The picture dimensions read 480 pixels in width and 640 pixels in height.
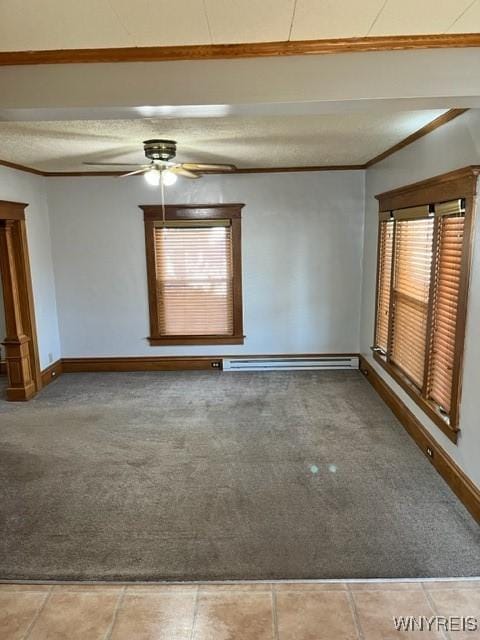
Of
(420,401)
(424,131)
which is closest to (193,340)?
(420,401)

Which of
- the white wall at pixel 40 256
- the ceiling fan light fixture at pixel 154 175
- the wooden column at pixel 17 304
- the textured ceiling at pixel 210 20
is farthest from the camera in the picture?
the white wall at pixel 40 256

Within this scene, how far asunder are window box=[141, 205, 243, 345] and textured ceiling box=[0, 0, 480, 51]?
3.69m

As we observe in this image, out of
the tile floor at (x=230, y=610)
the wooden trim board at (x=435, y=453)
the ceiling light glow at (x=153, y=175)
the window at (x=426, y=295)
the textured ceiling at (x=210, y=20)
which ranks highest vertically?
the textured ceiling at (x=210, y=20)

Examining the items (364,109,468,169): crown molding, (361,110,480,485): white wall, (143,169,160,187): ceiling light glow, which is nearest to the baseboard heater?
(361,110,480,485): white wall

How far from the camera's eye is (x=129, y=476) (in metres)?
3.39

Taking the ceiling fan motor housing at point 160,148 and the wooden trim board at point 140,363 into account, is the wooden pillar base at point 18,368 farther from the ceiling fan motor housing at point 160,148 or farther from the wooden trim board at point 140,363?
the ceiling fan motor housing at point 160,148

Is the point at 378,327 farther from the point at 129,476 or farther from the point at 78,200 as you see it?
the point at 78,200

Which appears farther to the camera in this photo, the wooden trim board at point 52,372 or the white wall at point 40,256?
the wooden trim board at point 52,372

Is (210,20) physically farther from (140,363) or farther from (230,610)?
(140,363)

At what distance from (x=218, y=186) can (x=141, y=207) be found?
1011mm

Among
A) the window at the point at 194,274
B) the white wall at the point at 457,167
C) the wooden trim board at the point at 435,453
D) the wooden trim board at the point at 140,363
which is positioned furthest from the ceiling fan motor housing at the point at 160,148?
the wooden trim board at the point at 435,453

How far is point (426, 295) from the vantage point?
12.0 feet

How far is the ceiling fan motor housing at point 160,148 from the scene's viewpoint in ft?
12.0

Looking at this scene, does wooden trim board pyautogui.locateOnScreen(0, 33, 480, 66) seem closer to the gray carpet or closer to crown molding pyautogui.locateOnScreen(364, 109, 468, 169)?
crown molding pyautogui.locateOnScreen(364, 109, 468, 169)
